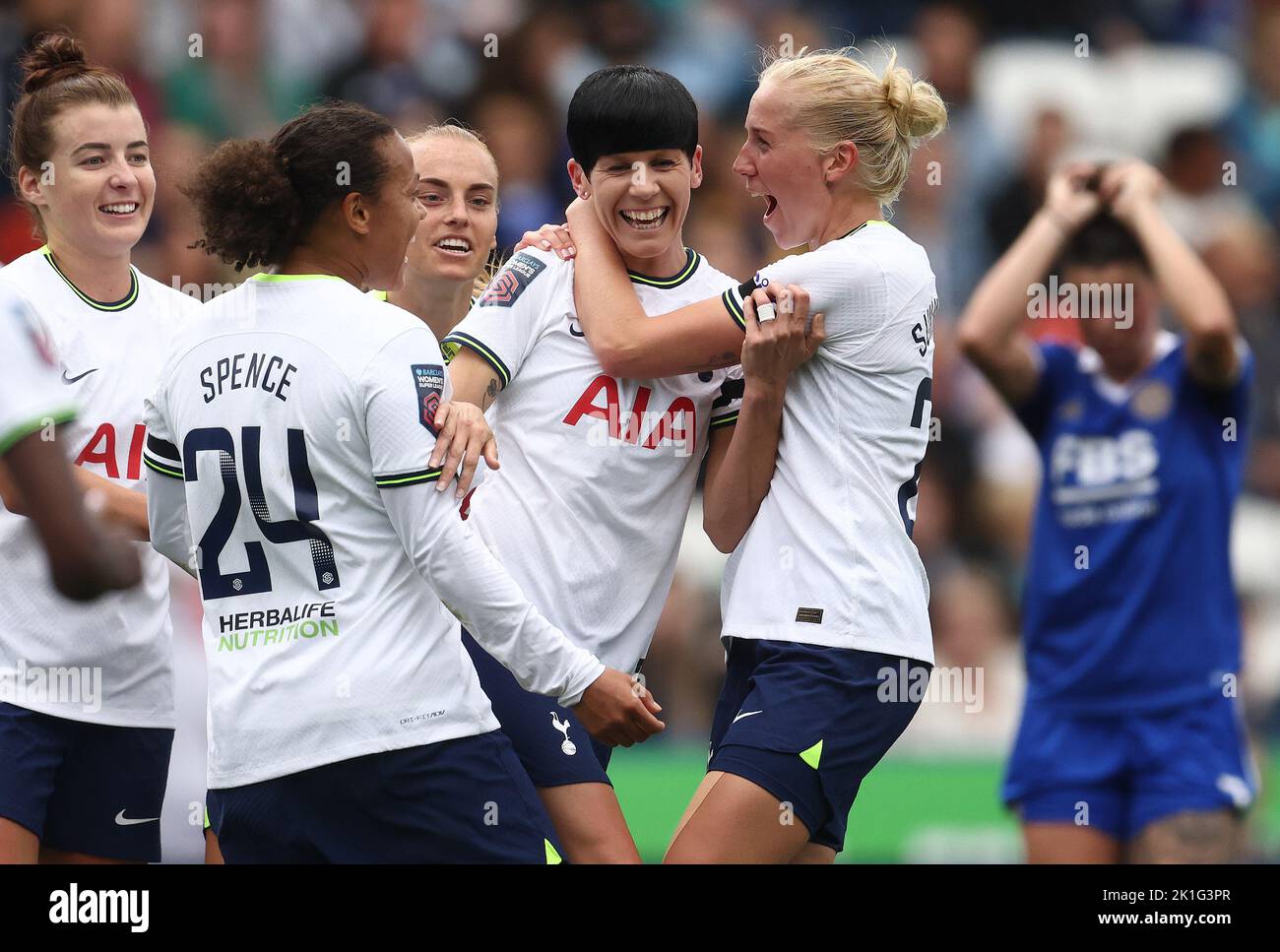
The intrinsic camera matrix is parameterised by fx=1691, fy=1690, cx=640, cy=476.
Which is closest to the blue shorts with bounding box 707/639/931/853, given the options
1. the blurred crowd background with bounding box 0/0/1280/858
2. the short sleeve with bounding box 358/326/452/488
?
the short sleeve with bounding box 358/326/452/488

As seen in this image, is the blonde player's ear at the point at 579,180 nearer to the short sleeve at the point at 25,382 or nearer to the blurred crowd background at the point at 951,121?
the short sleeve at the point at 25,382

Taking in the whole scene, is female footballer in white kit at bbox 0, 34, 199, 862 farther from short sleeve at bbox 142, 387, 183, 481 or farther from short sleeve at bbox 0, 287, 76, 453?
short sleeve at bbox 0, 287, 76, 453

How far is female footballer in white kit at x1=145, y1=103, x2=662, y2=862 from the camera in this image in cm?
354

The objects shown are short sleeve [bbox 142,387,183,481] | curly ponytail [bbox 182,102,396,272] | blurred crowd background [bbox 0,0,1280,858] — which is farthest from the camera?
blurred crowd background [bbox 0,0,1280,858]

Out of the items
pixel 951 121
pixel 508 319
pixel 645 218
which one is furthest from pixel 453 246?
pixel 951 121

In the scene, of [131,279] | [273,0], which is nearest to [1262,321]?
[273,0]

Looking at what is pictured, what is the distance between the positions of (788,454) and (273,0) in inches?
314

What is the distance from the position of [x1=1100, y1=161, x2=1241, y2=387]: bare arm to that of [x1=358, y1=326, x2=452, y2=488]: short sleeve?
98.2 inches

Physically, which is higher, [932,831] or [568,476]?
[568,476]

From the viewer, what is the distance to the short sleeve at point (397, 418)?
3.53 meters

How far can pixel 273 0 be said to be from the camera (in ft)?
36.5

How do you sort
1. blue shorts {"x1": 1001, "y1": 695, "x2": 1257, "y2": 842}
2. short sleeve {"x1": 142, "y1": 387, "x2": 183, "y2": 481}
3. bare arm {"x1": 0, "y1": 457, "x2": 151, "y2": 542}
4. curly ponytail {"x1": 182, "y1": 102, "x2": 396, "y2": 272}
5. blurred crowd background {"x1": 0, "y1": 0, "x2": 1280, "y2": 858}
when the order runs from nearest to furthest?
curly ponytail {"x1": 182, "y1": 102, "x2": 396, "y2": 272}
short sleeve {"x1": 142, "y1": 387, "x2": 183, "y2": 481}
bare arm {"x1": 0, "y1": 457, "x2": 151, "y2": 542}
blue shorts {"x1": 1001, "y1": 695, "x2": 1257, "y2": 842}
blurred crowd background {"x1": 0, "y1": 0, "x2": 1280, "y2": 858}

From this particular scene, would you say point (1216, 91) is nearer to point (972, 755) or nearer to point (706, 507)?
point (972, 755)

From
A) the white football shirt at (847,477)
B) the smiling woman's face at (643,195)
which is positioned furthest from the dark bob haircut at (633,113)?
the white football shirt at (847,477)
